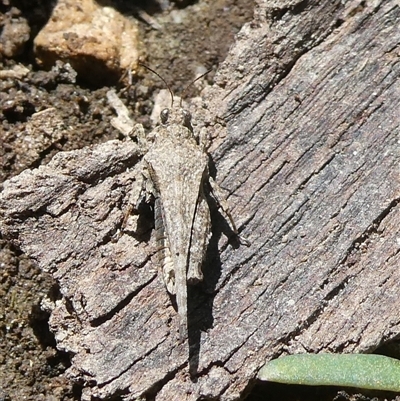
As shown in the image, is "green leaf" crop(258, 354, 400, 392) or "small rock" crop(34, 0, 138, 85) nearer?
"green leaf" crop(258, 354, 400, 392)

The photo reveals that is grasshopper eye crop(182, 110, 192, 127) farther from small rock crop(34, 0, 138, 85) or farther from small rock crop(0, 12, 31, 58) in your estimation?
small rock crop(0, 12, 31, 58)

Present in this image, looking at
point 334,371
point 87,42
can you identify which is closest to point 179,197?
point 334,371

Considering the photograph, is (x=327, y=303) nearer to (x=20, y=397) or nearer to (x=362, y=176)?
(x=362, y=176)

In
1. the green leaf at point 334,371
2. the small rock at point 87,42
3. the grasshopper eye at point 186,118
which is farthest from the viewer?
the small rock at point 87,42

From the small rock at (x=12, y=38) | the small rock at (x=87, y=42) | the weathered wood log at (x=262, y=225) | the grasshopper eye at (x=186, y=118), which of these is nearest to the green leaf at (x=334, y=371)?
the weathered wood log at (x=262, y=225)

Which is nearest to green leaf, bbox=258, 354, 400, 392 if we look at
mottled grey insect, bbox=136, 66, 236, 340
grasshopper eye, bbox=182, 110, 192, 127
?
mottled grey insect, bbox=136, 66, 236, 340

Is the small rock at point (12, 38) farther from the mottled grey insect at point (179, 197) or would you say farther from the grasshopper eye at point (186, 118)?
the grasshopper eye at point (186, 118)

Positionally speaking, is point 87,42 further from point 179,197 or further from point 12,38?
point 179,197
